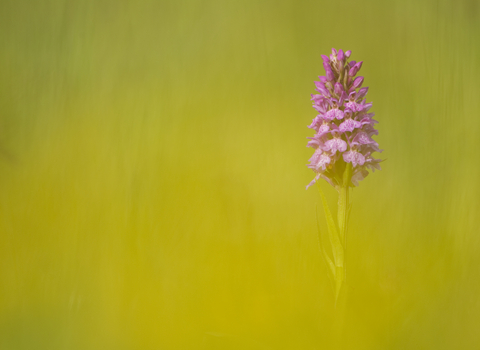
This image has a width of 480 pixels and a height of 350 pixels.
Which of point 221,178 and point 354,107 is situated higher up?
point 354,107

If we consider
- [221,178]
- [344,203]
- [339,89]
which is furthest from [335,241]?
[221,178]

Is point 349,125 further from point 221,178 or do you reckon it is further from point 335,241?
point 221,178

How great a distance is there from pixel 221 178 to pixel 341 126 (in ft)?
1.54

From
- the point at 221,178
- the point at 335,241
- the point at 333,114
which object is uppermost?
the point at 333,114

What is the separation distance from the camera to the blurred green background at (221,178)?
812 millimetres

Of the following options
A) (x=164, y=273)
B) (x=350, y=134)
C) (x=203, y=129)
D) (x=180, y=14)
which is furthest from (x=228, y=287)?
(x=180, y=14)

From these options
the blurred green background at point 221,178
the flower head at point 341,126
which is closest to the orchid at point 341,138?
the flower head at point 341,126

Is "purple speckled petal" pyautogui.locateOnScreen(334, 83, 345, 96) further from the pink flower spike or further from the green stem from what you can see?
the green stem

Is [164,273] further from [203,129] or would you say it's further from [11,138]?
[11,138]

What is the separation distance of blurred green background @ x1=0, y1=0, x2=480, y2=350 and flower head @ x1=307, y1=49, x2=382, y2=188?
0.26 metres

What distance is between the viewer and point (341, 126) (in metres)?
0.81

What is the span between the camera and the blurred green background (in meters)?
0.81

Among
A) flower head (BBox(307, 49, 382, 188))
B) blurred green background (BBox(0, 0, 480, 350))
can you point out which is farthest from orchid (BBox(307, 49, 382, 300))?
blurred green background (BBox(0, 0, 480, 350))

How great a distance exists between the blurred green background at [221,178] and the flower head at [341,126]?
0.26m
